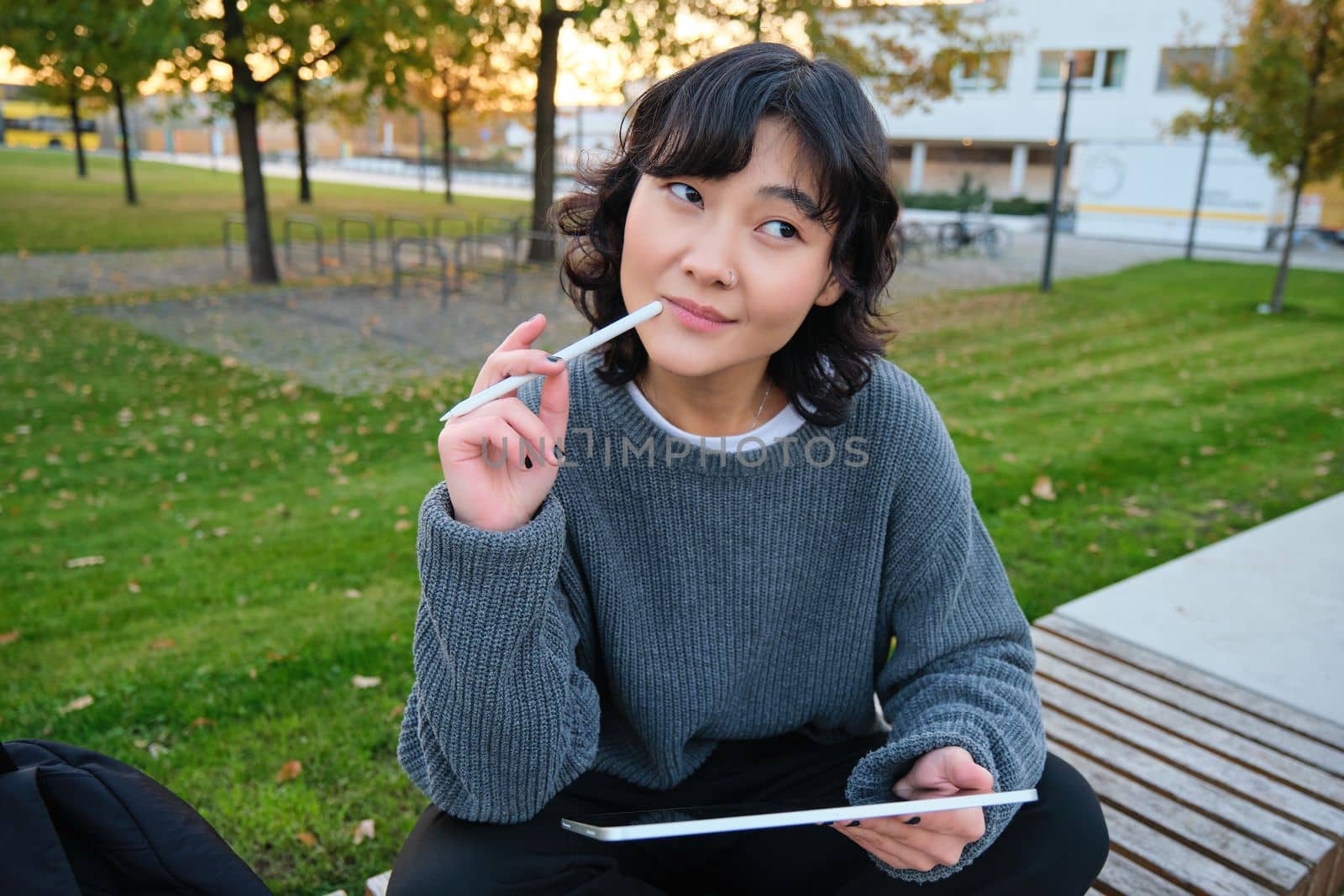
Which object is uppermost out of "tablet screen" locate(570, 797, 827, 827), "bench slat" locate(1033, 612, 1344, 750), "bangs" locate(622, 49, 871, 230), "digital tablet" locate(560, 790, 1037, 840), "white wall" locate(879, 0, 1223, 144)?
"white wall" locate(879, 0, 1223, 144)

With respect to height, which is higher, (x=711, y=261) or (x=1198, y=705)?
(x=711, y=261)

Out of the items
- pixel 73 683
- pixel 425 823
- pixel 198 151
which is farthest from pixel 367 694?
pixel 198 151

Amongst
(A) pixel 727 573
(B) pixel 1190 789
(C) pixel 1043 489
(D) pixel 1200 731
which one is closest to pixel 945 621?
(A) pixel 727 573

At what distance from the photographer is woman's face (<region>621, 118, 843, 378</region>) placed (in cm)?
145

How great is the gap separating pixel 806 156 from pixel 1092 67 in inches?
1376

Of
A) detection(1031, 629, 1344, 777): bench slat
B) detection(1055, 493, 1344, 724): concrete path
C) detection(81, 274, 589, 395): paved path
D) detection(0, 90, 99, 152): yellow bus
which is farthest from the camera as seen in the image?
detection(0, 90, 99, 152): yellow bus

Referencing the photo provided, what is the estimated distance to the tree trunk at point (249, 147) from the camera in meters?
10.8

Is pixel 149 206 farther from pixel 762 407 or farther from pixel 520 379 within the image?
pixel 520 379

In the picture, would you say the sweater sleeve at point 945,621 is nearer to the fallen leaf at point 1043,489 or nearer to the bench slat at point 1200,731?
the bench slat at point 1200,731

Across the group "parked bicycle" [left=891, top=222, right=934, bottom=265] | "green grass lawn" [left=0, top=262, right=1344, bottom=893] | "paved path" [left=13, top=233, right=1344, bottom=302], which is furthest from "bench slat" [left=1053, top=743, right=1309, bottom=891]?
"parked bicycle" [left=891, top=222, right=934, bottom=265]

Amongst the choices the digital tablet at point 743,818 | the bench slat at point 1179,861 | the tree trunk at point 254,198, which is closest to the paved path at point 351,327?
the tree trunk at point 254,198

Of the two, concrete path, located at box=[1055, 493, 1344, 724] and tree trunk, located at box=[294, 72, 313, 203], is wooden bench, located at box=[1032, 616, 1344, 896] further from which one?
tree trunk, located at box=[294, 72, 313, 203]

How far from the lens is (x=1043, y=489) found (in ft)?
17.0

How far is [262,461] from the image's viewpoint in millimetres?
5590
